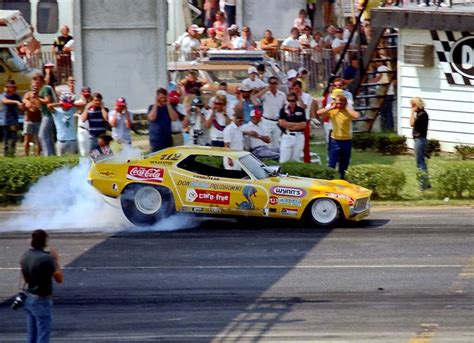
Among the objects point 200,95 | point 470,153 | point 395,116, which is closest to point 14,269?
point 200,95

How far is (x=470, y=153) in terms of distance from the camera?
26.4 m

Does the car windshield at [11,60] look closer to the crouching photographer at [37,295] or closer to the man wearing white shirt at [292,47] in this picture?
the man wearing white shirt at [292,47]

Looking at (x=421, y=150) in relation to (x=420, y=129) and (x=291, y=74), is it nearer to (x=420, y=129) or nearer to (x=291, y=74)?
(x=420, y=129)

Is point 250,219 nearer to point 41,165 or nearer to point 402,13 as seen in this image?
point 41,165

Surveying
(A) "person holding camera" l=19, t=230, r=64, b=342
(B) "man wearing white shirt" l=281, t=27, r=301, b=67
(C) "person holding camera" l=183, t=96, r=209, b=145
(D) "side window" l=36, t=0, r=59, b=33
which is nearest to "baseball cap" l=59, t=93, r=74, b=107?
(C) "person holding camera" l=183, t=96, r=209, b=145

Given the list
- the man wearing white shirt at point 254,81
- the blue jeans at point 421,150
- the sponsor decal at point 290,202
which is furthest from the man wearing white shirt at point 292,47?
the sponsor decal at point 290,202

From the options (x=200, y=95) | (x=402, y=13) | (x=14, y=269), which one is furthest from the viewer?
(x=402, y=13)

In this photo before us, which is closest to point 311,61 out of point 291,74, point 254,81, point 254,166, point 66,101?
point 291,74

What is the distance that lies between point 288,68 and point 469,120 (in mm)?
7056

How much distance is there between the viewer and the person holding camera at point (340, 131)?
2277 cm

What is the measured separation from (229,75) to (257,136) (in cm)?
626

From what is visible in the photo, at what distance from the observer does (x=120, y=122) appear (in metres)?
24.0

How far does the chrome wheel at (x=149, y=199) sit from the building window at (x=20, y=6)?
1820cm

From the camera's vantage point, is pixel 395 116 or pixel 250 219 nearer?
pixel 250 219
